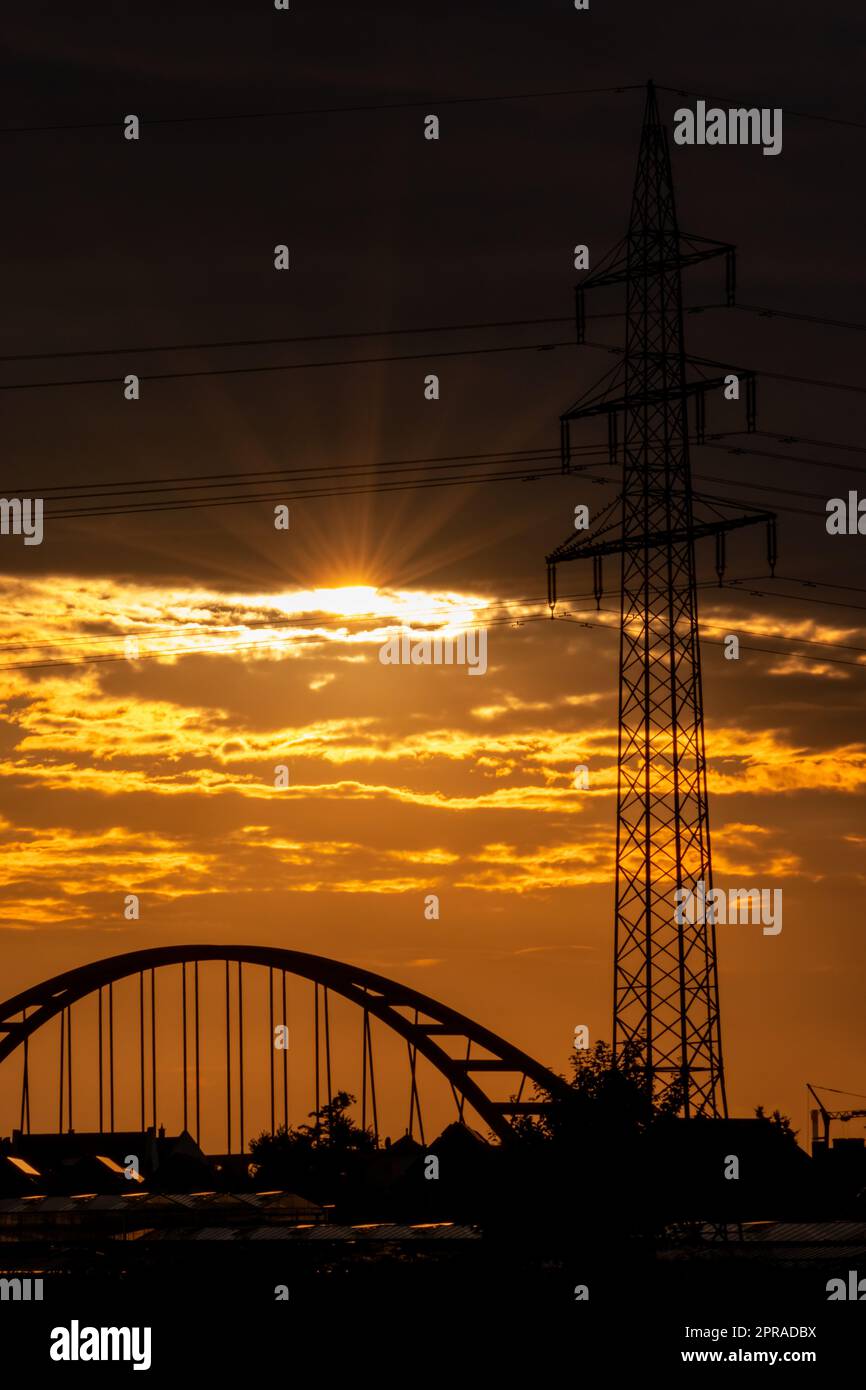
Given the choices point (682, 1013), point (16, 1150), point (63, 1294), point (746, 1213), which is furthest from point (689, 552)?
point (16, 1150)

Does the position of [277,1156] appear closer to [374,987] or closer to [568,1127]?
[374,987]

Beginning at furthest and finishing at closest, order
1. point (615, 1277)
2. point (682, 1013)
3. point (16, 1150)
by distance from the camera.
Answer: point (16, 1150)
point (682, 1013)
point (615, 1277)

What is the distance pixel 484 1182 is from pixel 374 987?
30215 mm

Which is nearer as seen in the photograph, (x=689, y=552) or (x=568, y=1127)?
(x=568, y=1127)

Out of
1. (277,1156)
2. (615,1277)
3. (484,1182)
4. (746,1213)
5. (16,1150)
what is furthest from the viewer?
(16,1150)

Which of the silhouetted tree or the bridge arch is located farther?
the silhouetted tree

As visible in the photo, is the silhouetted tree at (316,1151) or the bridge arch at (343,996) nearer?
the bridge arch at (343,996)

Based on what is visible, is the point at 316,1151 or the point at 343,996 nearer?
the point at 343,996

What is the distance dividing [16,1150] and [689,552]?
122 meters

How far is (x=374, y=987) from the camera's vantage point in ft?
307
